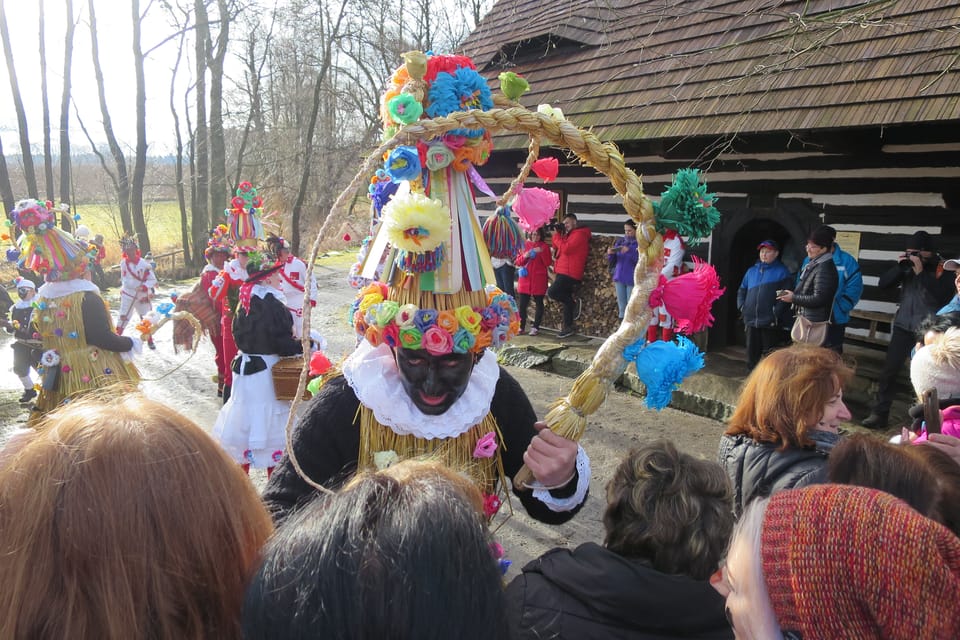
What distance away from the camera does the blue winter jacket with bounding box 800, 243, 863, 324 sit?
5.46 metres

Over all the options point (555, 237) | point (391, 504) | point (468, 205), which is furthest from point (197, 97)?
point (391, 504)

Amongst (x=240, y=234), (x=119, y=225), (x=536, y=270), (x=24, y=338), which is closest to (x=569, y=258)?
(x=536, y=270)

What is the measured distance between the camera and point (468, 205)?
2039 millimetres

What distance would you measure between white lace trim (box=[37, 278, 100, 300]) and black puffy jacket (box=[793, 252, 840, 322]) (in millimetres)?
5682

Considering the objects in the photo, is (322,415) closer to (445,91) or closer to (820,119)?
(445,91)

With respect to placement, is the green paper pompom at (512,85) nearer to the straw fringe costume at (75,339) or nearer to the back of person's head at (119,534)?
the back of person's head at (119,534)

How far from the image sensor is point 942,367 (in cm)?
249

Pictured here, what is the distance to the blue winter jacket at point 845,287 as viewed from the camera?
5.46m

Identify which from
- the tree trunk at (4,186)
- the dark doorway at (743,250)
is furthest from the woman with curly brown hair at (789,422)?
the tree trunk at (4,186)

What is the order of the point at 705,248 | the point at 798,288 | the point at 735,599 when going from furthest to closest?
1. the point at 705,248
2. the point at 798,288
3. the point at 735,599

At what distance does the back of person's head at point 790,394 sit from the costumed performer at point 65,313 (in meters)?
3.95

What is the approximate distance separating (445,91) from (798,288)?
463cm

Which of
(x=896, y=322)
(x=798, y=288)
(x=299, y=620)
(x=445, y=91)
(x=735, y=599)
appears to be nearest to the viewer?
(x=299, y=620)

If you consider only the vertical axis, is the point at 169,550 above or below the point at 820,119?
below
